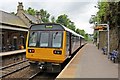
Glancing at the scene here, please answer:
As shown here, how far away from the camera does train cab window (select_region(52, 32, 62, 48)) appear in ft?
39.5

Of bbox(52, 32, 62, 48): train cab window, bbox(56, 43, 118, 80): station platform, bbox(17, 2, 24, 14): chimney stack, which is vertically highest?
bbox(17, 2, 24, 14): chimney stack

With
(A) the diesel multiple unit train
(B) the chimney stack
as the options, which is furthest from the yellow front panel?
(B) the chimney stack

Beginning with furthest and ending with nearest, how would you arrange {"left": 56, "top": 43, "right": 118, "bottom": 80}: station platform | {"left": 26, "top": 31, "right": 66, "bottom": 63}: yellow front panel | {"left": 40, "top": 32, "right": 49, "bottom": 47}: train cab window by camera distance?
{"left": 40, "top": 32, "right": 49, "bottom": 47}: train cab window
{"left": 26, "top": 31, "right": 66, "bottom": 63}: yellow front panel
{"left": 56, "top": 43, "right": 118, "bottom": 80}: station platform

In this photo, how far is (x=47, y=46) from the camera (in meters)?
12.1

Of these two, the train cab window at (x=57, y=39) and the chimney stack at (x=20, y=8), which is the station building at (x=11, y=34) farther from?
the chimney stack at (x=20, y=8)

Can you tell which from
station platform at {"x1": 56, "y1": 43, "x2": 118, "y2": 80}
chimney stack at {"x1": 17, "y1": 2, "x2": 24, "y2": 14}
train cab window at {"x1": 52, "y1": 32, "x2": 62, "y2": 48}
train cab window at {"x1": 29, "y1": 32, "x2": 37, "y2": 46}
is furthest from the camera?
chimney stack at {"x1": 17, "y1": 2, "x2": 24, "y2": 14}

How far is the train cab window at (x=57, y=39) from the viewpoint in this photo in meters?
12.0

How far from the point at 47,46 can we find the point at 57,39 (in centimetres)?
59

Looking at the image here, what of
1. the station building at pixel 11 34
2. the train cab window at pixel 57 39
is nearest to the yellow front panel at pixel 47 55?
the train cab window at pixel 57 39

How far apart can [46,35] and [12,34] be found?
885 inches

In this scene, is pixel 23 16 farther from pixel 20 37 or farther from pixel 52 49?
pixel 52 49

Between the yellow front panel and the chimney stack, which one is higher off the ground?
the chimney stack

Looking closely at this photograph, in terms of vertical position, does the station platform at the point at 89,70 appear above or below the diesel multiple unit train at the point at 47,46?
below

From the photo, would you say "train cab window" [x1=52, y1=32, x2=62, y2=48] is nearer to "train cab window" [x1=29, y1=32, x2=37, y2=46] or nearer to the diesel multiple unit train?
the diesel multiple unit train
